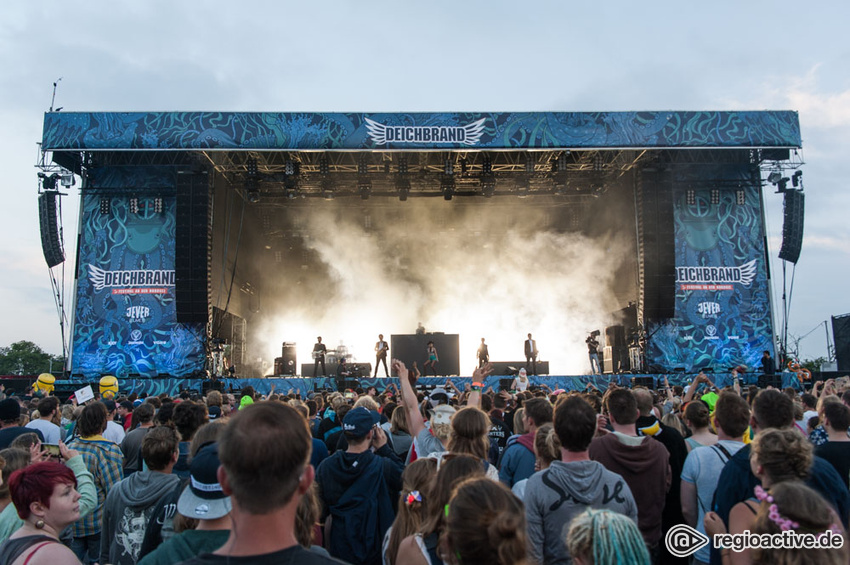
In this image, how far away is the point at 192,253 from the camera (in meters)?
19.1

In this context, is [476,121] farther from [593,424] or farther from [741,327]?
[593,424]

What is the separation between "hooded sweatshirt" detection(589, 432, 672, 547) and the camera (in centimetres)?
373

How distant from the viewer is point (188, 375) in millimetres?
19031

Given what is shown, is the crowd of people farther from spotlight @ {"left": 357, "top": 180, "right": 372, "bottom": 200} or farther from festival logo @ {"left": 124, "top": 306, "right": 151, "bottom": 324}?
spotlight @ {"left": 357, "top": 180, "right": 372, "bottom": 200}

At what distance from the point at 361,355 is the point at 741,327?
576 inches

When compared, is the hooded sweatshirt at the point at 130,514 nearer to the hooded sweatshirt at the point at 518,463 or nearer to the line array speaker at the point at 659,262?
the hooded sweatshirt at the point at 518,463

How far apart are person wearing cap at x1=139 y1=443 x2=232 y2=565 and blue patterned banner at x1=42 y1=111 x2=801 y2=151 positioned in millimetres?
17140

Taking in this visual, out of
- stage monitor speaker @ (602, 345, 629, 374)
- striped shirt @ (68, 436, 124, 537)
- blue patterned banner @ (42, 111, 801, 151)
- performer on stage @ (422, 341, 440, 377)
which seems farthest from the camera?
stage monitor speaker @ (602, 345, 629, 374)

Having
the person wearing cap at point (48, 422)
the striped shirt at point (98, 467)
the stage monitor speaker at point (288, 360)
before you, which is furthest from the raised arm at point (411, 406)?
the stage monitor speaker at point (288, 360)

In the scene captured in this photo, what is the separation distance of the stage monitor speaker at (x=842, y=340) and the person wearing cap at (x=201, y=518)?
77.4 feet

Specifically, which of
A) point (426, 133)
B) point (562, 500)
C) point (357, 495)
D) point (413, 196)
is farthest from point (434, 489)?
point (413, 196)

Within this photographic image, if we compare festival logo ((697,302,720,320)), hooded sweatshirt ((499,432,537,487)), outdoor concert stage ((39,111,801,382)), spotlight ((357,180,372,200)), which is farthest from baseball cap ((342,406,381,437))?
festival logo ((697,302,720,320))

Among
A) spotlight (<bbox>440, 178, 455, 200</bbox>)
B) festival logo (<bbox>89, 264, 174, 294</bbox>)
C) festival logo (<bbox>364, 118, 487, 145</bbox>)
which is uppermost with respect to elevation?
festival logo (<bbox>364, 118, 487, 145</bbox>)

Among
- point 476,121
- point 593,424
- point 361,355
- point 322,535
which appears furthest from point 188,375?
point 593,424
